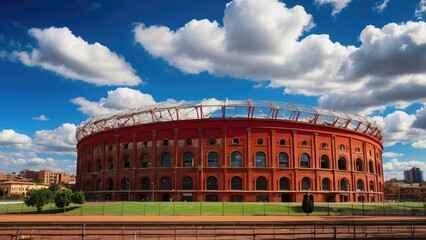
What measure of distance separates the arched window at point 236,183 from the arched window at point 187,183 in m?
6.36

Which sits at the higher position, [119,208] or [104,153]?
[104,153]

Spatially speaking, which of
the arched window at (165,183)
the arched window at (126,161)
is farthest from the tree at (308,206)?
the arched window at (126,161)

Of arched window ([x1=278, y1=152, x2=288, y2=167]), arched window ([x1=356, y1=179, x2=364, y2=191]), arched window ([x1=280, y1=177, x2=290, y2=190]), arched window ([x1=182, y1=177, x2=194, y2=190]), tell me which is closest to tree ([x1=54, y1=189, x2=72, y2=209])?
arched window ([x1=182, y1=177, x2=194, y2=190])

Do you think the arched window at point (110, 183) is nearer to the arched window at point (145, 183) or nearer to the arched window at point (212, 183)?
the arched window at point (145, 183)

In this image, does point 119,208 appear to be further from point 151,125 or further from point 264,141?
point 264,141

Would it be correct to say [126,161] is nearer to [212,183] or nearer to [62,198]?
[212,183]

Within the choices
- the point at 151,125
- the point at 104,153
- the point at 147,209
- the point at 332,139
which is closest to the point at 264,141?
the point at 332,139

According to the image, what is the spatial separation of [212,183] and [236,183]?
146 inches

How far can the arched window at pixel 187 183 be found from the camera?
60750mm

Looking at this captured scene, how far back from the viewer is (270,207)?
46.9 metres

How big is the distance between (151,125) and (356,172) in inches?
1437

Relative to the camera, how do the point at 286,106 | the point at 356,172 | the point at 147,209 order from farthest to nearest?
the point at 356,172 < the point at 286,106 < the point at 147,209

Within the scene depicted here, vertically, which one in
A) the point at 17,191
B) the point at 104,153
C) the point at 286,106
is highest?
the point at 286,106

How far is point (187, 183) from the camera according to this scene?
61.0 meters
